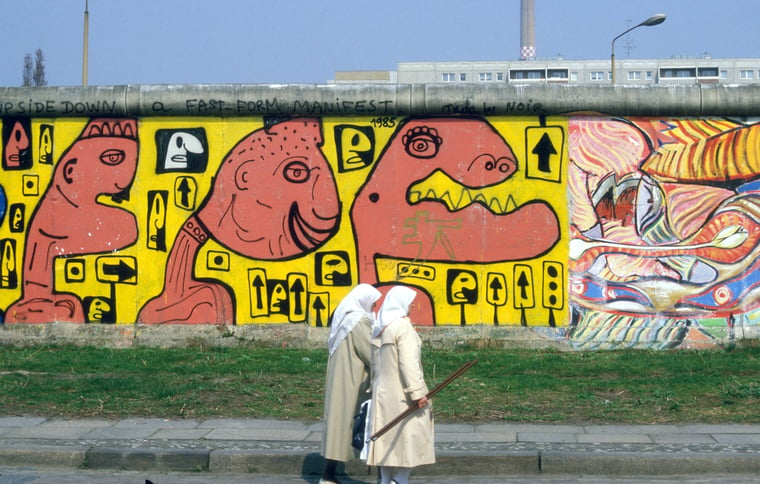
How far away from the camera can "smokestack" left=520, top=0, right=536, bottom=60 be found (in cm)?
9675

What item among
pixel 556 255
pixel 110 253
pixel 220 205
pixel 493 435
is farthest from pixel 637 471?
pixel 110 253

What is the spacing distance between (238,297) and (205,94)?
2.98m

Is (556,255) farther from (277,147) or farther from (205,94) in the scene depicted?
(205,94)

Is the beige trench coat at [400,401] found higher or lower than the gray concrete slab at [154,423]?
higher

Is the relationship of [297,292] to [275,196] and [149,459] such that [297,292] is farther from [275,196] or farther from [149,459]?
[149,459]

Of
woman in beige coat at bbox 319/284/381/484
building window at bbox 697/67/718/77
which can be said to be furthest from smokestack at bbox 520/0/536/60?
woman in beige coat at bbox 319/284/381/484

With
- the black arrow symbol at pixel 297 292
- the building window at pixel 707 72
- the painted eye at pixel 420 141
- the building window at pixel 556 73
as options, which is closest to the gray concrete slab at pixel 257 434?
the black arrow symbol at pixel 297 292

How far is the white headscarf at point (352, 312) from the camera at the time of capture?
788 centimetres

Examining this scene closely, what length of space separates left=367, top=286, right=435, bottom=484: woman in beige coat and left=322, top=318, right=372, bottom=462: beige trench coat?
36 cm

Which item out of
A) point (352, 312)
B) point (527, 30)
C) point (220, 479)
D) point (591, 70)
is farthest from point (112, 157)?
point (591, 70)

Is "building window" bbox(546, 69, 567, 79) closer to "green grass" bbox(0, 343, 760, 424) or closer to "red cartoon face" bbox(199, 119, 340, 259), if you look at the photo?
"red cartoon face" bbox(199, 119, 340, 259)

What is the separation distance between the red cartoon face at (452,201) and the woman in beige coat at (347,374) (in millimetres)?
6213

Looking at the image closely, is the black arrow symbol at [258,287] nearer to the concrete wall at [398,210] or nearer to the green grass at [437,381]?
the concrete wall at [398,210]

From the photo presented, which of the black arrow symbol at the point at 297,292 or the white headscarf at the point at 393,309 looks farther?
the black arrow symbol at the point at 297,292
